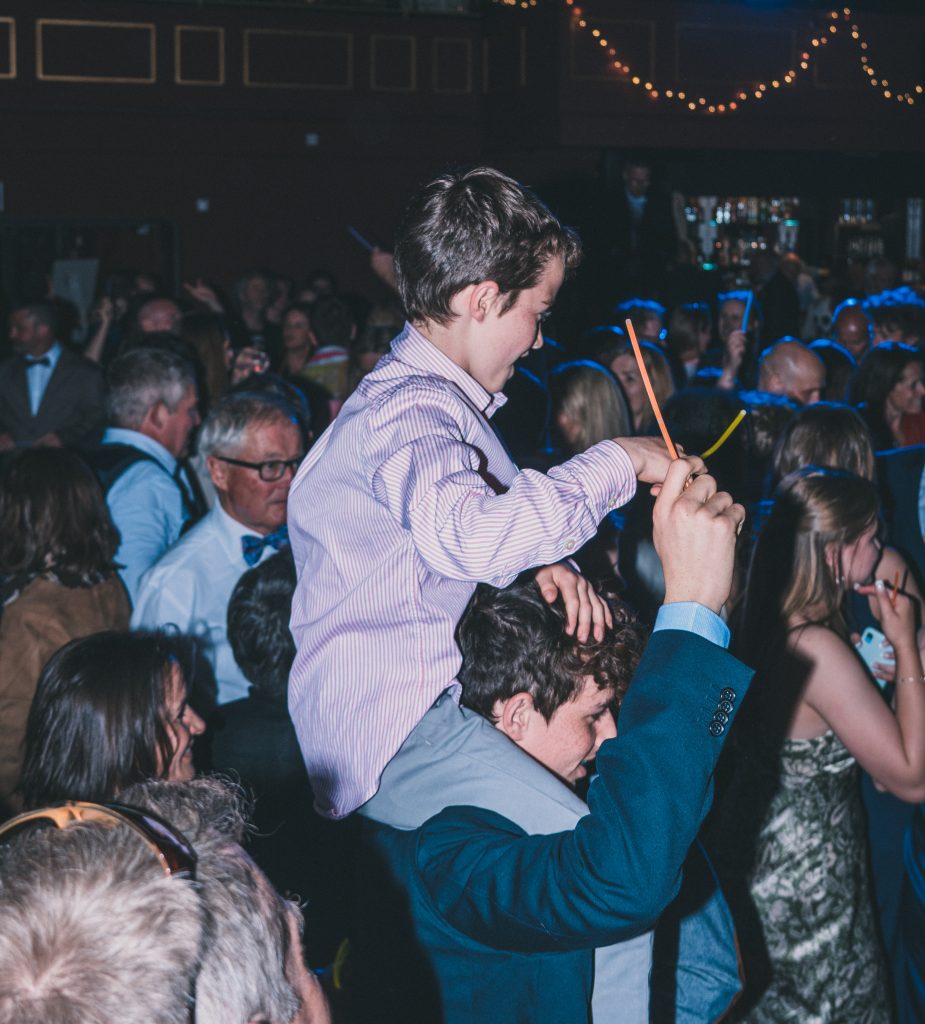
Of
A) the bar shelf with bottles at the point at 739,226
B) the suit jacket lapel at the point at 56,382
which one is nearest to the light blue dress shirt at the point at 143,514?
the suit jacket lapel at the point at 56,382

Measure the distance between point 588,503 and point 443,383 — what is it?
333 millimetres

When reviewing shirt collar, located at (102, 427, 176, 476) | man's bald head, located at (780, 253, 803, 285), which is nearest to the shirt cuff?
shirt collar, located at (102, 427, 176, 476)

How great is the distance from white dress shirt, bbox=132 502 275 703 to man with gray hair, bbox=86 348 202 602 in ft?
1.35

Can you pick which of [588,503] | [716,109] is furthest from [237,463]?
[716,109]

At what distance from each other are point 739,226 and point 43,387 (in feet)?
30.7

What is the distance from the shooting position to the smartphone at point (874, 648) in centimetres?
321

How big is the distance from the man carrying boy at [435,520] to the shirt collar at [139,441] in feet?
7.60

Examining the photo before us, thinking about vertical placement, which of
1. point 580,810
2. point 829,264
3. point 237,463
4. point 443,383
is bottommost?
point 580,810

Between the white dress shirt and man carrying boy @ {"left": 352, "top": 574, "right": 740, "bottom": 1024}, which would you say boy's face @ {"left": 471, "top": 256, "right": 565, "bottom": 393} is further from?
the white dress shirt

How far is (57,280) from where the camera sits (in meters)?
11.8

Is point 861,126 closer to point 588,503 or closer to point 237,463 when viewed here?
point 237,463

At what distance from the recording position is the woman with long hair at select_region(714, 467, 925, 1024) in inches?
105

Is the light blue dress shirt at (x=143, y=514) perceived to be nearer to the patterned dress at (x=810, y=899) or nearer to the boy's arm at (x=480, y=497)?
the patterned dress at (x=810, y=899)

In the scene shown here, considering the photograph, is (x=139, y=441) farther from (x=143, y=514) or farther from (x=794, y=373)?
(x=794, y=373)
